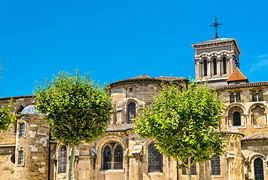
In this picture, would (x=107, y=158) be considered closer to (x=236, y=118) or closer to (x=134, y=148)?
(x=134, y=148)

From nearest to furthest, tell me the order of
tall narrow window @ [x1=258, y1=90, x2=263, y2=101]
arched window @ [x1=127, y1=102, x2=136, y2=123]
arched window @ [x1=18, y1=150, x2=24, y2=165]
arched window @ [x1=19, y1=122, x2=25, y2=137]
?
1. tall narrow window @ [x1=258, y1=90, x2=263, y2=101]
2. arched window @ [x1=127, y1=102, x2=136, y2=123]
3. arched window @ [x1=18, y1=150, x2=24, y2=165]
4. arched window @ [x1=19, y1=122, x2=25, y2=137]

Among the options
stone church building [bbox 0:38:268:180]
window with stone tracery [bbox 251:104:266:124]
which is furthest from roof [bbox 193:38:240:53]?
window with stone tracery [bbox 251:104:266:124]

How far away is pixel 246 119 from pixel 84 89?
18.4 meters

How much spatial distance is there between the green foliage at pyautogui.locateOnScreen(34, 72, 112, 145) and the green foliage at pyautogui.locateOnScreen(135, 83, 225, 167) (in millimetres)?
3237

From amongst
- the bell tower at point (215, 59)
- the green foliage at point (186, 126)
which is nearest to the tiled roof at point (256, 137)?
the green foliage at point (186, 126)

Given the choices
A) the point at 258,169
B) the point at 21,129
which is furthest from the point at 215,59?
the point at 21,129

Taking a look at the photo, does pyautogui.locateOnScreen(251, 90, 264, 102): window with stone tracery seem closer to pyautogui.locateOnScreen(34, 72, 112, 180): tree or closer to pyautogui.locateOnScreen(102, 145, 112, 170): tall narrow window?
pyautogui.locateOnScreen(102, 145, 112, 170): tall narrow window

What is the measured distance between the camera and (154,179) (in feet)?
123

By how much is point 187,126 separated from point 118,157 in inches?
520

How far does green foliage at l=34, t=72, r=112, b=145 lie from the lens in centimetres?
3006

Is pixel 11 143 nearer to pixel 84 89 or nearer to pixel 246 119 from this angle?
pixel 84 89

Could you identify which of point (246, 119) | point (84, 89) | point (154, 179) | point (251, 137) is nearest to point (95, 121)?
point (84, 89)

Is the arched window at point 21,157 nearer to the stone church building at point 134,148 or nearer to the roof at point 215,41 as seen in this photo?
the stone church building at point 134,148

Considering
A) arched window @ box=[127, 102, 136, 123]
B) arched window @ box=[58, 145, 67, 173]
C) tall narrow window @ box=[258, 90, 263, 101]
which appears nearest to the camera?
tall narrow window @ box=[258, 90, 263, 101]
